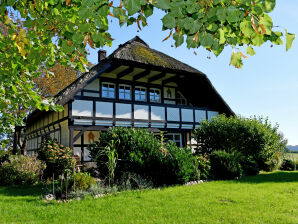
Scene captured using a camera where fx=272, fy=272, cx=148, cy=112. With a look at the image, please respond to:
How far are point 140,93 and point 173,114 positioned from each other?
2.31 m

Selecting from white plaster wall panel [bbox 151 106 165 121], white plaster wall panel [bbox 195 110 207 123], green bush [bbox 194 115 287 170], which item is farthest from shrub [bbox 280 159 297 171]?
white plaster wall panel [bbox 151 106 165 121]

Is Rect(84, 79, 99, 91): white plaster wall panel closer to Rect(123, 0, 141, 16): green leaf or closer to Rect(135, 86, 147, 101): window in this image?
Rect(135, 86, 147, 101): window

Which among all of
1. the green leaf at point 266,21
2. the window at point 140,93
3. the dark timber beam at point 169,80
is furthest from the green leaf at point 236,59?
the dark timber beam at point 169,80

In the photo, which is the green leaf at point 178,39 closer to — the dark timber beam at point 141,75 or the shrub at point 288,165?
the dark timber beam at point 141,75

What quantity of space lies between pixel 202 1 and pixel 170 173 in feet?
23.5

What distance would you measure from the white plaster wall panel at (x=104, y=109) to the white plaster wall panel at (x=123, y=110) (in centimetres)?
41

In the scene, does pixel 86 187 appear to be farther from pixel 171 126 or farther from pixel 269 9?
pixel 171 126

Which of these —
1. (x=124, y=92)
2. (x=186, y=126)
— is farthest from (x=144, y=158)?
(x=186, y=126)

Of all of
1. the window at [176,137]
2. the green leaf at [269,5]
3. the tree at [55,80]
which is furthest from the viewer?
the tree at [55,80]

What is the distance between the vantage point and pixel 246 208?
5.93m

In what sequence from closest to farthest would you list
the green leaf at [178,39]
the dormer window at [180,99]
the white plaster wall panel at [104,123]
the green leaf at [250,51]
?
the green leaf at [250,51], the green leaf at [178,39], the white plaster wall panel at [104,123], the dormer window at [180,99]

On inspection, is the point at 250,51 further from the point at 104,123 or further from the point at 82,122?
the point at 104,123

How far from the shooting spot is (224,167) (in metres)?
11.3

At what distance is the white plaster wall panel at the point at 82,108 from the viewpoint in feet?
42.1
